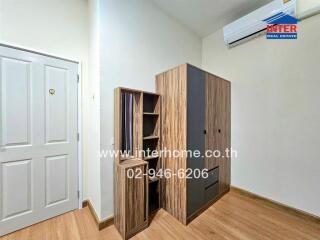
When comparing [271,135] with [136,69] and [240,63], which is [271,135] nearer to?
[240,63]

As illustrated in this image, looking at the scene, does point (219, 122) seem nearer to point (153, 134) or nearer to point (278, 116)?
point (278, 116)

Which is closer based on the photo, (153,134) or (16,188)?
(16,188)

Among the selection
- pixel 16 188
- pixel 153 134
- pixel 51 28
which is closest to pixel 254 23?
pixel 153 134

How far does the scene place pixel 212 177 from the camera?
2.24 m

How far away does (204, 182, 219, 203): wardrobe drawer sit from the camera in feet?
6.98

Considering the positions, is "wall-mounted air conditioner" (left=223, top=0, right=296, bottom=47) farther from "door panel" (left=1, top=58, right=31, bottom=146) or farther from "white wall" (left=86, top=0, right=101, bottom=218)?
"door panel" (left=1, top=58, right=31, bottom=146)

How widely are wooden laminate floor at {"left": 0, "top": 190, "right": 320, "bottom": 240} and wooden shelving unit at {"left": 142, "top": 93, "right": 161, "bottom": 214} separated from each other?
27 centimetres

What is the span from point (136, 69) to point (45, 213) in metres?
2.19

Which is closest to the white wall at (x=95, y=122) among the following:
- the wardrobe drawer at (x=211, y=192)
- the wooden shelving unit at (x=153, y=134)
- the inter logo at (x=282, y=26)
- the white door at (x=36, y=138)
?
the white door at (x=36, y=138)

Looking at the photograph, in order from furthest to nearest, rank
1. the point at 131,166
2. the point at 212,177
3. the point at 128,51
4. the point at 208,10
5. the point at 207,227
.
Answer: the point at 208,10, the point at 212,177, the point at 128,51, the point at 207,227, the point at 131,166

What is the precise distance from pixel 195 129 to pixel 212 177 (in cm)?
88

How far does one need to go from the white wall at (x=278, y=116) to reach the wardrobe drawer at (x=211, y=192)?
0.55 meters

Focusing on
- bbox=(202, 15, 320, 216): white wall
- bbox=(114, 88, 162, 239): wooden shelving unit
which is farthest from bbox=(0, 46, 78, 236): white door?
bbox=(202, 15, 320, 216): white wall

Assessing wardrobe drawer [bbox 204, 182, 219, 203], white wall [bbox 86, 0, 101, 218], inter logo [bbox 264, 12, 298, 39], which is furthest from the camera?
wardrobe drawer [bbox 204, 182, 219, 203]
